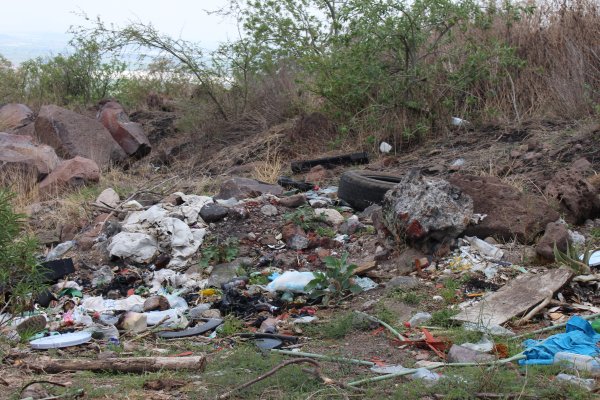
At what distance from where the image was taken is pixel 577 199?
21.7ft

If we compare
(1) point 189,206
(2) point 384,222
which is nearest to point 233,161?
(1) point 189,206

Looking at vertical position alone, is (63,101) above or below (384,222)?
above

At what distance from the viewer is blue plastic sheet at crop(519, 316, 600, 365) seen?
3.72m

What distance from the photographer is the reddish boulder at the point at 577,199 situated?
664 cm

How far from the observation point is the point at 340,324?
4.68 meters

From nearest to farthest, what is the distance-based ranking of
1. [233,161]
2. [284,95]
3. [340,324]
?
1. [340,324]
2. [233,161]
3. [284,95]

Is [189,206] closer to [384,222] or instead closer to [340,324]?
[384,222]

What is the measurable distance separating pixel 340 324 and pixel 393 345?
43 centimetres

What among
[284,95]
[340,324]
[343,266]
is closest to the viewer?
[340,324]

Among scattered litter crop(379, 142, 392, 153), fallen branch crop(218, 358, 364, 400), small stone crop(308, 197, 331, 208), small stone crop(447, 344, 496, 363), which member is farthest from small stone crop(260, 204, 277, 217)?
fallen branch crop(218, 358, 364, 400)

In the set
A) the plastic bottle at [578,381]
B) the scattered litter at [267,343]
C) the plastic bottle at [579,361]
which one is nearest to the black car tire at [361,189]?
the scattered litter at [267,343]

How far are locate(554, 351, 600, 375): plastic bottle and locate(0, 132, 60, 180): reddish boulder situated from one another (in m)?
8.64

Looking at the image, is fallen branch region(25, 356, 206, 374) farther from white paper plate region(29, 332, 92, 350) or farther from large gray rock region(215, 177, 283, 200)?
large gray rock region(215, 177, 283, 200)

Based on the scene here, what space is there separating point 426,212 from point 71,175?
20.2 feet
